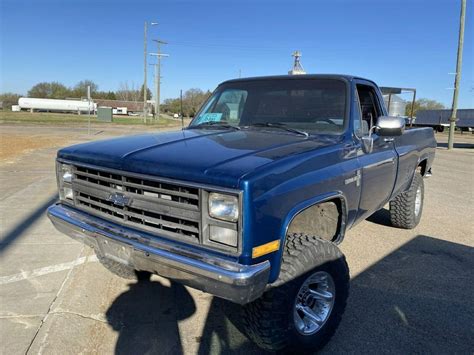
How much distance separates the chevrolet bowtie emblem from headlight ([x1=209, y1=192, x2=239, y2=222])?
0.67 metres

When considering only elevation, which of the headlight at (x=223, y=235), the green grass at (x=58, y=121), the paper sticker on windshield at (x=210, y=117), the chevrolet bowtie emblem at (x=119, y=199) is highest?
the paper sticker on windshield at (x=210, y=117)

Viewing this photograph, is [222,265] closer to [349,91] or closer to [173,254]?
[173,254]

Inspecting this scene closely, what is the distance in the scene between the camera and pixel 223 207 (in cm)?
226

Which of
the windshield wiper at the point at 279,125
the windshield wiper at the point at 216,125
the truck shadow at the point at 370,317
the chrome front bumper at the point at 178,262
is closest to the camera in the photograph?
the chrome front bumper at the point at 178,262

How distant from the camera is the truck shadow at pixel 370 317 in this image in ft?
9.43

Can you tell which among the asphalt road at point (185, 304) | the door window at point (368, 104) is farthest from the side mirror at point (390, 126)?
the asphalt road at point (185, 304)

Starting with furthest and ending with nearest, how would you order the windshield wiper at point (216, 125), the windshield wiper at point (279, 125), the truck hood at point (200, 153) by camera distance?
the windshield wiper at point (216, 125)
the windshield wiper at point (279, 125)
the truck hood at point (200, 153)

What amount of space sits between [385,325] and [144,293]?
2108 mm

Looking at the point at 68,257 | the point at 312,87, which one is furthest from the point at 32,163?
the point at 312,87

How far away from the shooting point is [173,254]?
238cm

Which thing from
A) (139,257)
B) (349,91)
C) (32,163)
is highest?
(349,91)

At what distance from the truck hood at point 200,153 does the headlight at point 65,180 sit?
0.35 feet

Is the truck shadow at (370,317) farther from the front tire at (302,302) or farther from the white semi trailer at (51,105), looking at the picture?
the white semi trailer at (51,105)

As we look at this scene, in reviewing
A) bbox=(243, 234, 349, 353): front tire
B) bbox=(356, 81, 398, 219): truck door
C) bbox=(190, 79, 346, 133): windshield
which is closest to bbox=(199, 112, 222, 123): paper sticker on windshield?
bbox=(190, 79, 346, 133): windshield
